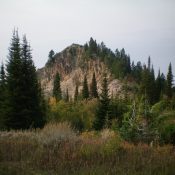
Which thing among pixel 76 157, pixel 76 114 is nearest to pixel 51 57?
pixel 76 114

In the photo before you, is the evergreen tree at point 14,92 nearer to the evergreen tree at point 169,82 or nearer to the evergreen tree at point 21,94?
the evergreen tree at point 21,94

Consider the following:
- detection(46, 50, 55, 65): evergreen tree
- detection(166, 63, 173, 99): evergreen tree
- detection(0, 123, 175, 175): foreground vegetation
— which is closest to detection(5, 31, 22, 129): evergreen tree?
detection(0, 123, 175, 175): foreground vegetation

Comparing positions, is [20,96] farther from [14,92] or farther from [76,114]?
[76,114]

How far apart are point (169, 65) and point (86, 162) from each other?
263 ft

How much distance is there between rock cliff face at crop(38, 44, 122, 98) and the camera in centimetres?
13838

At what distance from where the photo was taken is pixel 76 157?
292 inches

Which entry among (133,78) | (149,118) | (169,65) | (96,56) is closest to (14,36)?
(149,118)

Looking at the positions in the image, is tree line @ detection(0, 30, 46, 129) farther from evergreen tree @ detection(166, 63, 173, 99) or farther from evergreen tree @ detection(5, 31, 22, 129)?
evergreen tree @ detection(166, 63, 173, 99)

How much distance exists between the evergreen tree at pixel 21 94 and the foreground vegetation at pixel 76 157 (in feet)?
52.3

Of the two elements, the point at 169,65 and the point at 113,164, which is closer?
the point at 113,164

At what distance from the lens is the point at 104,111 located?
1619 inches

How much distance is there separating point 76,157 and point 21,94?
18.9m

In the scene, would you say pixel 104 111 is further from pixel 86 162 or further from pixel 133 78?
pixel 133 78

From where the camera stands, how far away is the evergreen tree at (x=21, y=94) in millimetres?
24938
